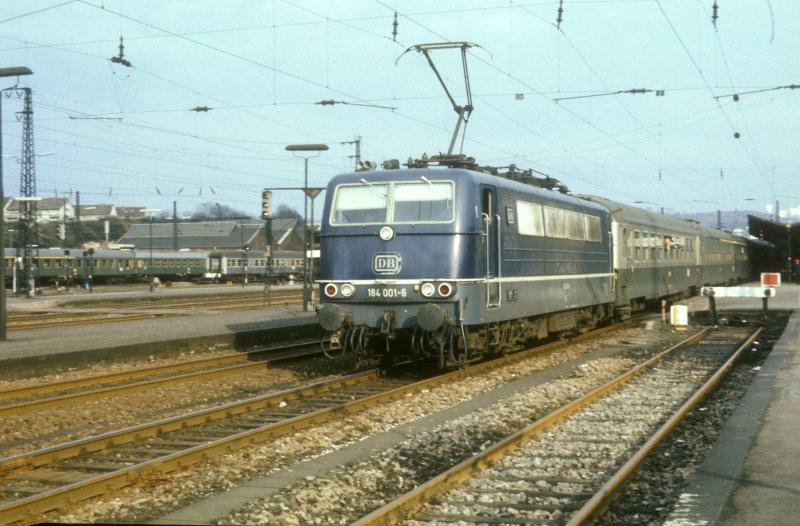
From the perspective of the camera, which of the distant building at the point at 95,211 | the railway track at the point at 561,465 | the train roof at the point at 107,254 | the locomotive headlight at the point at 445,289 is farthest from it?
the distant building at the point at 95,211

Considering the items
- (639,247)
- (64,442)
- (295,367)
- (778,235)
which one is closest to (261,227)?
(778,235)

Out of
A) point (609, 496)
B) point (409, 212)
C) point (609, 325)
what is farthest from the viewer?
point (609, 325)

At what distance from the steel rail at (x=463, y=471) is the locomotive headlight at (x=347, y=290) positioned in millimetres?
3952

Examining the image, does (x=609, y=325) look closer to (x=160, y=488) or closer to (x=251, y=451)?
(x=251, y=451)

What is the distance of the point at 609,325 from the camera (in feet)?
82.3

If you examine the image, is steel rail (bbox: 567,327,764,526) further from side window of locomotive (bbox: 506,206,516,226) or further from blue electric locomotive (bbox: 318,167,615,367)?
side window of locomotive (bbox: 506,206,516,226)

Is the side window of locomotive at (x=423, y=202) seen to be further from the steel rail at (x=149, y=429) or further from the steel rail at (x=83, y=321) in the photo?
the steel rail at (x=83, y=321)

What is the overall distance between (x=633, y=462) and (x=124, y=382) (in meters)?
9.10

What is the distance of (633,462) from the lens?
8.03 metres

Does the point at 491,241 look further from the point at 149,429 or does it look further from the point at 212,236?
the point at 212,236

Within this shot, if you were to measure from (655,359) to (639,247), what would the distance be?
9.80 metres

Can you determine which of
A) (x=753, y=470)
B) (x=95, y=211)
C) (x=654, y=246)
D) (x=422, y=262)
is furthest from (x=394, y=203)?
(x=95, y=211)

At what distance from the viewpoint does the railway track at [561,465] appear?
6750mm

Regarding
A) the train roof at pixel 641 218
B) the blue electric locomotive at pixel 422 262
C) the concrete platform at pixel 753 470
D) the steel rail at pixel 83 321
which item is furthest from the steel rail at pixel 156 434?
the steel rail at pixel 83 321
